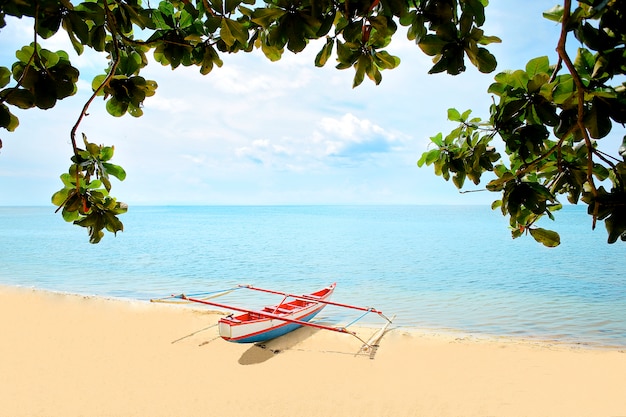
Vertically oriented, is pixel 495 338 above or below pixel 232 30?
below

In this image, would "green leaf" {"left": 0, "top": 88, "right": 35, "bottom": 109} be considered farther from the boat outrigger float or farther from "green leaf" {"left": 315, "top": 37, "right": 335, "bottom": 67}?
the boat outrigger float

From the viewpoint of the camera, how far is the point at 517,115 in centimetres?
140

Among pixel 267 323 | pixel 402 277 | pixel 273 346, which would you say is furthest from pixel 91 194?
pixel 402 277

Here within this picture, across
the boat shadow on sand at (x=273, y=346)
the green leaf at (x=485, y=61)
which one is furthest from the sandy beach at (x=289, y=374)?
the green leaf at (x=485, y=61)

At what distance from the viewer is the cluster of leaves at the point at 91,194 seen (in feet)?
5.11

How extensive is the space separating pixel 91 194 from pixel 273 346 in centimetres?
744

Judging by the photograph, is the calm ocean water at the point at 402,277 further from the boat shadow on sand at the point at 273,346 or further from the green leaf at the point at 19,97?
the green leaf at the point at 19,97

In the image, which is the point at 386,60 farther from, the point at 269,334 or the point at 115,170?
the point at 269,334

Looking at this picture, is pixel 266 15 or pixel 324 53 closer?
pixel 266 15

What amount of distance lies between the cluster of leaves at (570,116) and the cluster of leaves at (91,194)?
1.31 m

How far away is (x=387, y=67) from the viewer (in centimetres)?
170

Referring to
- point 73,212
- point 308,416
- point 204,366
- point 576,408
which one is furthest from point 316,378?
point 73,212

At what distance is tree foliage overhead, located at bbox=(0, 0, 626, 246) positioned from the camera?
3.94ft

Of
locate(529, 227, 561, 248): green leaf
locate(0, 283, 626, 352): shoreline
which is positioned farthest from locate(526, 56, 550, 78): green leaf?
locate(0, 283, 626, 352): shoreline
